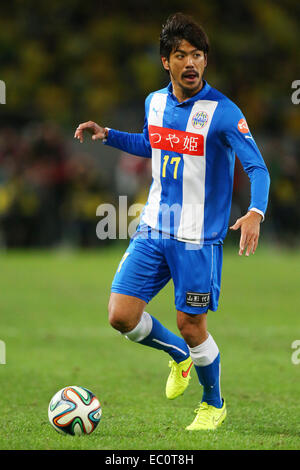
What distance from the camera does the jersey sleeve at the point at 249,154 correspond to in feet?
15.6

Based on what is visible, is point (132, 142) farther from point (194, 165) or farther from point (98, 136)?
point (194, 165)

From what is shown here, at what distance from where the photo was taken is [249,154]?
484cm

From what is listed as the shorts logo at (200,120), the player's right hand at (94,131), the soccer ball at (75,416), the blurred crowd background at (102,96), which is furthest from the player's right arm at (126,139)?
the blurred crowd background at (102,96)

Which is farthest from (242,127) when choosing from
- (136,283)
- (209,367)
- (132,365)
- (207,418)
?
(132,365)

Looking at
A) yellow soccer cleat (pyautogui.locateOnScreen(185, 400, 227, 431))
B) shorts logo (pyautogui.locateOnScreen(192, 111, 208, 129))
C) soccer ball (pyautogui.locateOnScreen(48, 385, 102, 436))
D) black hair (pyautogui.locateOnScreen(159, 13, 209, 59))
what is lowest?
yellow soccer cleat (pyautogui.locateOnScreen(185, 400, 227, 431))

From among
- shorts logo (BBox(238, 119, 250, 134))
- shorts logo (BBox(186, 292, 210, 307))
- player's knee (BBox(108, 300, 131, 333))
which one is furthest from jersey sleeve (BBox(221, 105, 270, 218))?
player's knee (BBox(108, 300, 131, 333))

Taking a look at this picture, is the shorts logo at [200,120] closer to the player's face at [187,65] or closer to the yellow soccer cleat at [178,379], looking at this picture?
the player's face at [187,65]

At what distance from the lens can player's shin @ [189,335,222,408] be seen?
516cm

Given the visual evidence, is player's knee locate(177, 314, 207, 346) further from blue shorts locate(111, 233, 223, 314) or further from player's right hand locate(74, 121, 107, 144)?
player's right hand locate(74, 121, 107, 144)

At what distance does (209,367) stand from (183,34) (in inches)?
80.0

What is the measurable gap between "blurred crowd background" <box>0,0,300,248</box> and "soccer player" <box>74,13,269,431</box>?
12.1 m

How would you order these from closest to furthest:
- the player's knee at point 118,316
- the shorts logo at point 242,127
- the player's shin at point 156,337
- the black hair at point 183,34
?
the shorts logo at point 242,127
the black hair at point 183,34
the player's knee at point 118,316
the player's shin at point 156,337

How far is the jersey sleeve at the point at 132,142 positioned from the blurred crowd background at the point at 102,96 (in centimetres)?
1168

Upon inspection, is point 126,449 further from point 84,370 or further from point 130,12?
point 130,12
